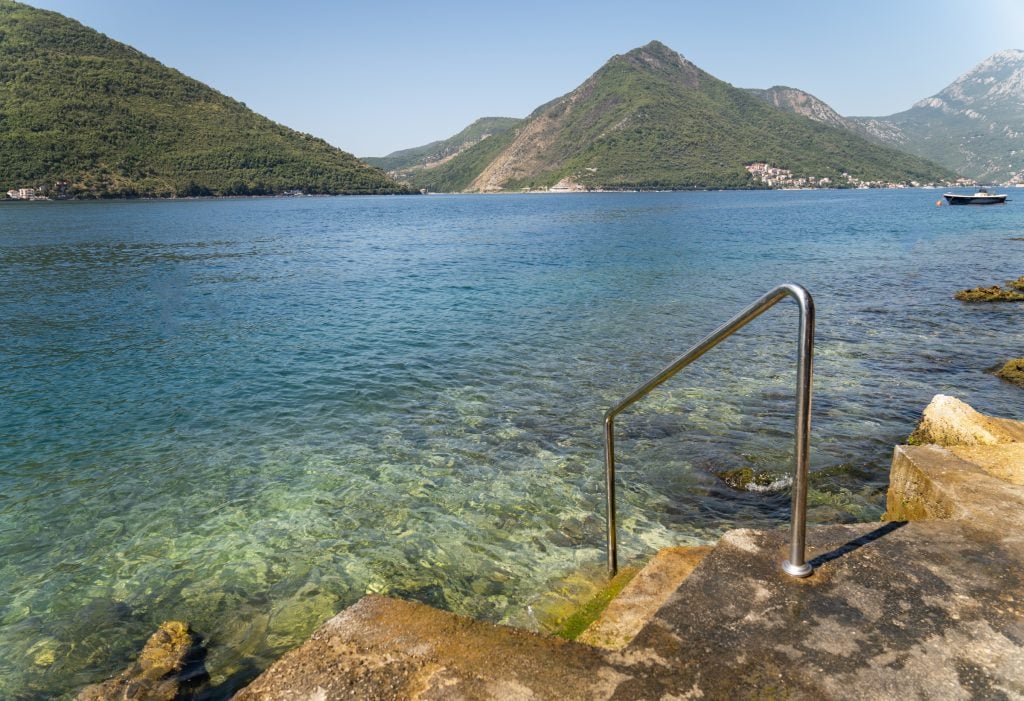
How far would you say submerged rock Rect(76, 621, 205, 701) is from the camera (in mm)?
4555

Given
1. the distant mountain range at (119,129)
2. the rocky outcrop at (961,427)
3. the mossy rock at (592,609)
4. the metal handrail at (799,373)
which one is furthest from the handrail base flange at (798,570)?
the distant mountain range at (119,129)

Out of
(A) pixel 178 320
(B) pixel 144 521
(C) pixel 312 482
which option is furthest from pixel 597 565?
(A) pixel 178 320

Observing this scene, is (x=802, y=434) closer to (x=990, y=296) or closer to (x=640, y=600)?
(x=640, y=600)

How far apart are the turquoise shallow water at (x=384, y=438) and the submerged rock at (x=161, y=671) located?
0.21 m

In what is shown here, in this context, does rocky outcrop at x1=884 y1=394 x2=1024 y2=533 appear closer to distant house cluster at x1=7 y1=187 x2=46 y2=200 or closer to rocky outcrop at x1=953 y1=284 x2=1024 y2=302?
rocky outcrop at x1=953 y1=284 x2=1024 y2=302

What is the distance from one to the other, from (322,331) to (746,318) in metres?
17.4

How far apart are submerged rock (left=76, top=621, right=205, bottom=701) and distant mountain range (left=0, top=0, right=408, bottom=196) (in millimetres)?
144047

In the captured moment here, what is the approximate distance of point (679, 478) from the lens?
8141 millimetres

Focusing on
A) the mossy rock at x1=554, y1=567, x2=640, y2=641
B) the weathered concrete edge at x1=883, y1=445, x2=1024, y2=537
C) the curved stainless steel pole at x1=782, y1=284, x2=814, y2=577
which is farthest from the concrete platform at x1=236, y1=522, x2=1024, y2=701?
the mossy rock at x1=554, y1=567, x2=640, y2=641

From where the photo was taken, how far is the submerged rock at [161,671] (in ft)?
14.9

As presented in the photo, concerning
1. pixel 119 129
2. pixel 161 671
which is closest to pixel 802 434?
pixel 161 671

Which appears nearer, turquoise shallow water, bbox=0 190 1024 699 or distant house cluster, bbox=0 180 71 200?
turquoise shallow water, bbox=0 190 1024 699

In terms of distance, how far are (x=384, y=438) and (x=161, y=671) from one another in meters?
5.25

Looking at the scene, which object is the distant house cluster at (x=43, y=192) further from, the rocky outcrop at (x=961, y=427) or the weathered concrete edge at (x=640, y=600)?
the rocky outcrop at (x=961, y=427)
